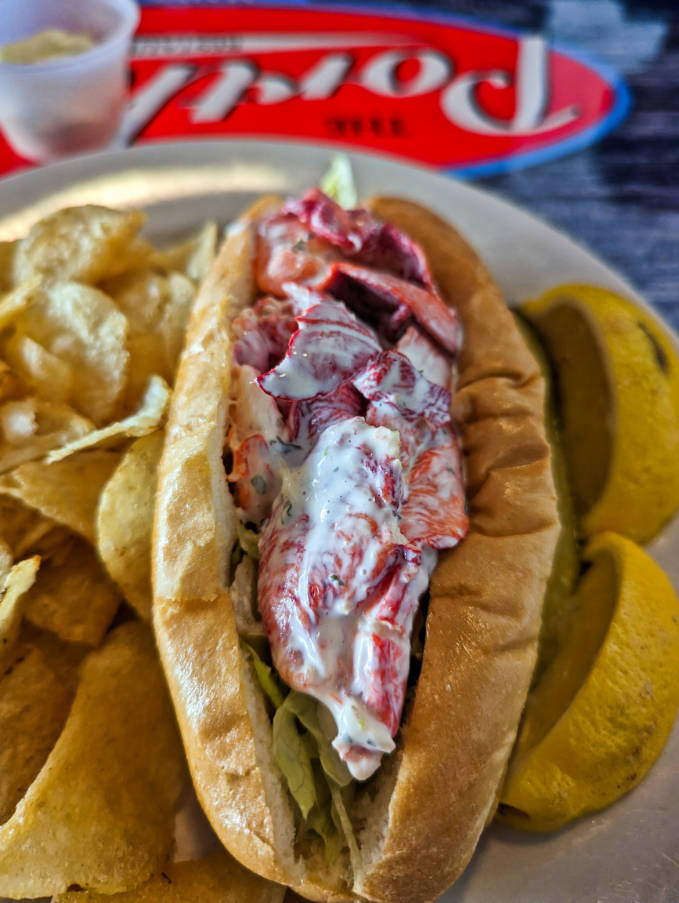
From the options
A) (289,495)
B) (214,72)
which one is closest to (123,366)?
(289,495)

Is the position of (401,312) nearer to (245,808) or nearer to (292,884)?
(245,808)

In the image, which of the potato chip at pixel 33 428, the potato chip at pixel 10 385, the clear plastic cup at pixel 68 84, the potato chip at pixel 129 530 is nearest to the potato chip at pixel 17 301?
the potato chip at pixel 10 385

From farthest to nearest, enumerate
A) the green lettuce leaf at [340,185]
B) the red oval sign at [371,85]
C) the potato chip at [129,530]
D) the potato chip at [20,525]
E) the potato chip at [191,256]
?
the red oval sign at [371,85], the green lettuce leaf at [340,185], the potato chip at [191,256], the potato chip at [20,525], the potato chip at [129,530]

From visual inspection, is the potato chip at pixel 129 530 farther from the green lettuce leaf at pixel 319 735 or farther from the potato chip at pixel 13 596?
the green lettuce leaf at pixel 319 735

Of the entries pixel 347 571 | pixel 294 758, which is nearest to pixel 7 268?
pixel 347 571

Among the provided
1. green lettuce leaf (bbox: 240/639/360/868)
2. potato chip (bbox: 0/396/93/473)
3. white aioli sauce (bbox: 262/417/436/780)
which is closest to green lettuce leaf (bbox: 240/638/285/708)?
green lettuce leaf (bbox: 240/639/360/868)

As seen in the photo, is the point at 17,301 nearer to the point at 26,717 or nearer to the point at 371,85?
the point at 26,717
